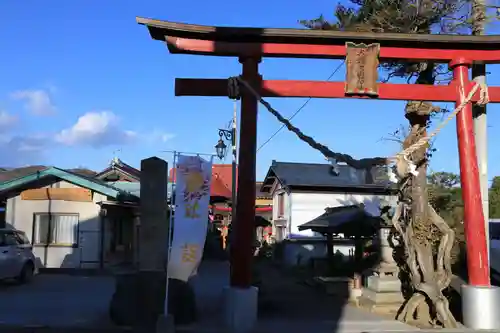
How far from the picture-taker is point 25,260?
1831 cm

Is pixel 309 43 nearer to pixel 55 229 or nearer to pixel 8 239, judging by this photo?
pixel 8 239

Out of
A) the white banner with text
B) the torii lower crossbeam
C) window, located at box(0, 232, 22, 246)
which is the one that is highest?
the torii lower crossbeam

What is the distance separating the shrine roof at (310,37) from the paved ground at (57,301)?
18.6 ft

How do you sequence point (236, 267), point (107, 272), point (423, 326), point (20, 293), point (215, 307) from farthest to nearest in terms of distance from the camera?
point (107, 272)
point (20, 293)
point (215, 307)
point (423, 326)
point (236, 267)

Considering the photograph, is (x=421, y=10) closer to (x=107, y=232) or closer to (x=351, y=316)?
(x=351, y=316)

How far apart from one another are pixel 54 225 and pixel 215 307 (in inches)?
467

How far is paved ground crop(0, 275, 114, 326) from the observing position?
1082cm

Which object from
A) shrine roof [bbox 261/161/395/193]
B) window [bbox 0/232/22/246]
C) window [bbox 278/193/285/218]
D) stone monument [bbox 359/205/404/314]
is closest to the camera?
stone monument [bbox 359/205/404/314]

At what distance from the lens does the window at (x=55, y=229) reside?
22000 mm

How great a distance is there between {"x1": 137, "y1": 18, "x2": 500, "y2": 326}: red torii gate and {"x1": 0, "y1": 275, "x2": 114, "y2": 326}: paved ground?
3.60m

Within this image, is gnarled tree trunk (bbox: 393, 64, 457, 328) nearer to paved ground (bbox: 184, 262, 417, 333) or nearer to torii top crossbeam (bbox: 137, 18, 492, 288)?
paved ground (bbox: 184, 262, 417, 333)

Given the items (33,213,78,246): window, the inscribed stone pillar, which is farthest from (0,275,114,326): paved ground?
(33,213,78,246): window

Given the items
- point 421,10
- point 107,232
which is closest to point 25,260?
point 107,232

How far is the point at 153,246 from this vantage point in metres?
10.1
